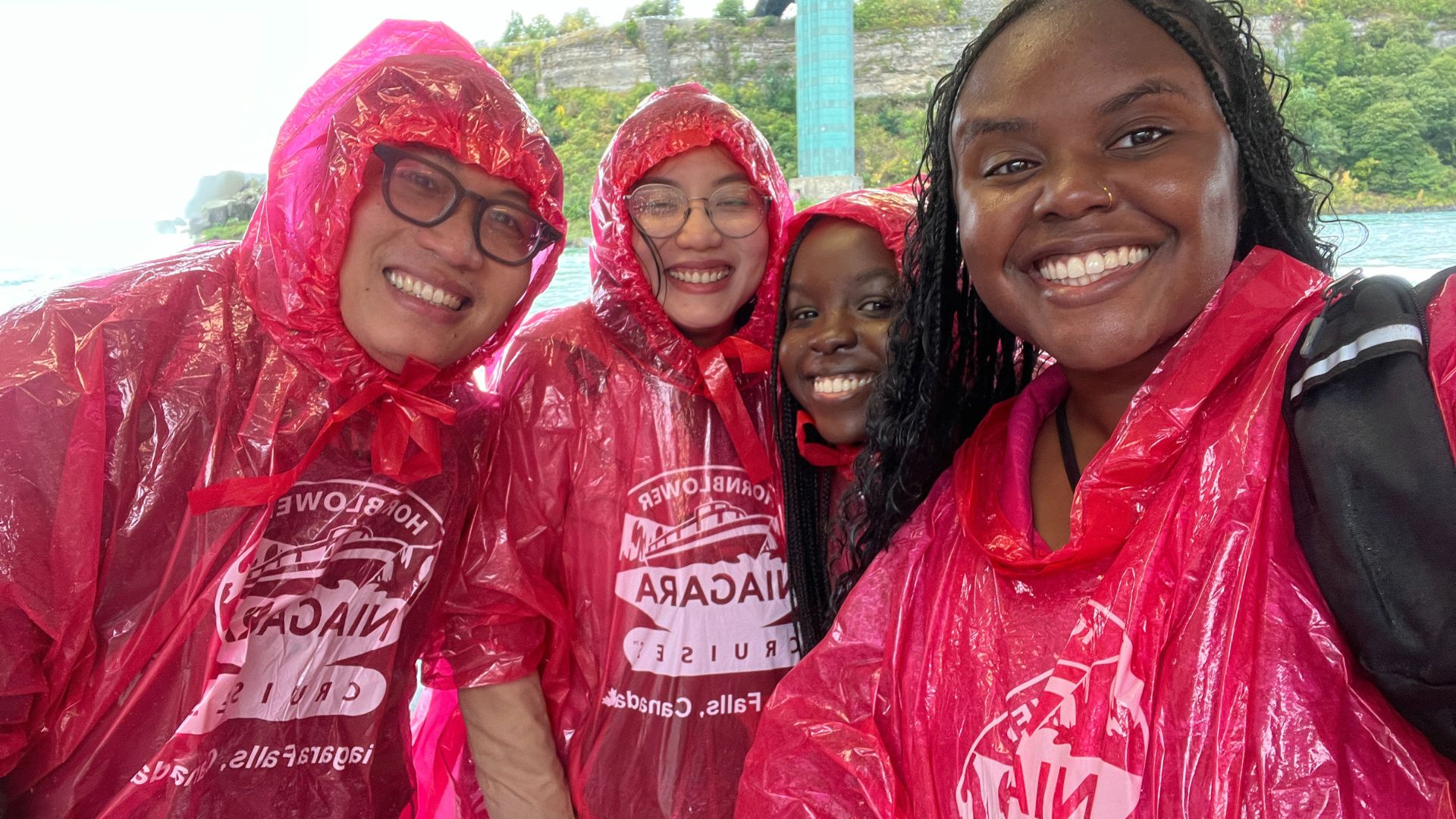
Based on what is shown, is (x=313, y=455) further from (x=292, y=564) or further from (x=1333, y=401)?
(x=1333, y=401)

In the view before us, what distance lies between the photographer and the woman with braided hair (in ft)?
2.04

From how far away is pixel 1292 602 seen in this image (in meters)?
0.62

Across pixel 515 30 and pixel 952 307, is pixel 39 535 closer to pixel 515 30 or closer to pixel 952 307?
pixel 952 307

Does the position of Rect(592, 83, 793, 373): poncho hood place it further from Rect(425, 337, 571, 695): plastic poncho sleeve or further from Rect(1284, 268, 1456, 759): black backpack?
Rect(1284, 268, 1456, 759): black backpack

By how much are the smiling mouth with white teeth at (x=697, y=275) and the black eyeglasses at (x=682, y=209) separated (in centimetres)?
6

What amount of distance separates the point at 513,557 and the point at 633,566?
175 mm

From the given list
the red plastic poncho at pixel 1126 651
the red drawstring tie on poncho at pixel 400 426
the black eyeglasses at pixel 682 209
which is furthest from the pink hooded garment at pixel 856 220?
the red drawstring tie on poncho at pixel 400 426

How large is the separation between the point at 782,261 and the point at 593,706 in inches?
29.5

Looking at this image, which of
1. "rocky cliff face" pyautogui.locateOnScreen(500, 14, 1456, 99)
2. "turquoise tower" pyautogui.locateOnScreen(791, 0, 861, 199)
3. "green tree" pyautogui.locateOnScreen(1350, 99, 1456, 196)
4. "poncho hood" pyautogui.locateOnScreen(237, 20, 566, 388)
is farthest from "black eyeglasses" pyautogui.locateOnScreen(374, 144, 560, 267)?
"green tree" pyautogui.locateOnScreen(1350, 99, 1456, 196)

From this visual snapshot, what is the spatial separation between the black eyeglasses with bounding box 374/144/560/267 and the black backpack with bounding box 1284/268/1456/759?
960 mm

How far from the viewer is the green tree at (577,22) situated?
9.41ft

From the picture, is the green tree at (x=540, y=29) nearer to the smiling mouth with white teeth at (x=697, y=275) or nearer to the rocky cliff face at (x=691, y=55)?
the rocky cliff face at (x=691, y=55)

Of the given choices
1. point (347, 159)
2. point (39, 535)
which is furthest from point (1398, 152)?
point (39, 535)

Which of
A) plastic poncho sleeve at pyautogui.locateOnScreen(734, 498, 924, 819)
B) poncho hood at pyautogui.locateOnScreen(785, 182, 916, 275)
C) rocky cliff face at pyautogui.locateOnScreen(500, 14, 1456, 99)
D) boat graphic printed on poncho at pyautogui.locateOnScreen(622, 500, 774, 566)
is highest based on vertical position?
rocky cliff face at pyautogui.locateOnScreen(500, 14, 1456, 99)
